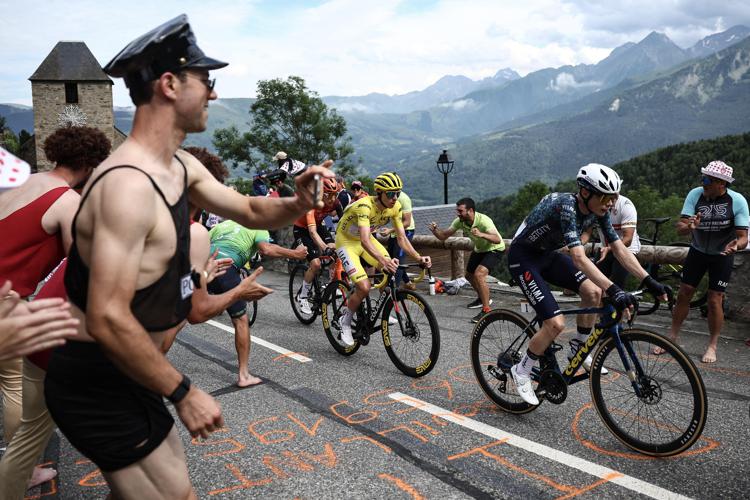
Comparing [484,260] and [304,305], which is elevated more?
[484,260]

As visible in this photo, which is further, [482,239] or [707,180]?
[482,239]

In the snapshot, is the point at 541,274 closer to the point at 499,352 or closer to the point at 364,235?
the point at 499,352

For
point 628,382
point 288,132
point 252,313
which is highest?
point 288,132

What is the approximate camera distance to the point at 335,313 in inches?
279

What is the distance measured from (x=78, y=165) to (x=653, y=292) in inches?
143

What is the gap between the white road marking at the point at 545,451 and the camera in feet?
11.3

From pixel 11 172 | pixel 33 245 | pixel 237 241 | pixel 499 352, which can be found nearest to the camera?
pixel 11 172

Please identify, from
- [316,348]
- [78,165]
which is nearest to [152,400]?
[78,165]

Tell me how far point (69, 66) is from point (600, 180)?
268 ft

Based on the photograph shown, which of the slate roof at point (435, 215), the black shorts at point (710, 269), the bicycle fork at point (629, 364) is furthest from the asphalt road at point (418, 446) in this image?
the slate roof at point (435, 215)

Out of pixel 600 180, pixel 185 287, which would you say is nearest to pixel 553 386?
pixel 600 180

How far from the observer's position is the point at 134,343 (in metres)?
1.84

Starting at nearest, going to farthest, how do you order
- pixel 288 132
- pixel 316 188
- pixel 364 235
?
pixel 316 188 → pixel 364 235 → pixel 288 132

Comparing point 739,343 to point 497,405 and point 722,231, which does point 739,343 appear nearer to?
point 722,231
